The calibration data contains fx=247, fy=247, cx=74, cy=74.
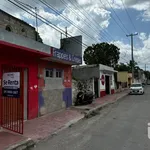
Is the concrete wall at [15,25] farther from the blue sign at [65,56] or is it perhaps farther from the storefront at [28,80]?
the storefront at [28,80]

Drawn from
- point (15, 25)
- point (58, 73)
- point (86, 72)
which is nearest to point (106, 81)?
point (86, 72)

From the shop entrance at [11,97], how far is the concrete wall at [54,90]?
292 cm

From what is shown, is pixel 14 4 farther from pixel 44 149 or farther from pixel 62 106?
pixel 62 106

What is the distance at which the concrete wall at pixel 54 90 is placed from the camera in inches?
543

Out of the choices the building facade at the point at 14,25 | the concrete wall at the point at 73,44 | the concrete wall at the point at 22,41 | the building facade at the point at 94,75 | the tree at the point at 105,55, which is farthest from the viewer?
the tree at the point at 105,55

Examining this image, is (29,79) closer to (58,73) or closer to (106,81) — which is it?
(58,73)

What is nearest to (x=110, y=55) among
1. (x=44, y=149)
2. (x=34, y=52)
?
(x=34, y=52)

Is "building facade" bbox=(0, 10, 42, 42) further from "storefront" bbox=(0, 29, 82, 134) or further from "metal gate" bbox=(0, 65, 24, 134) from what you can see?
"metal gate" bbox=(0, 65, 24, 134)

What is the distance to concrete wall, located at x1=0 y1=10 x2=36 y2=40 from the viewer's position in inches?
999

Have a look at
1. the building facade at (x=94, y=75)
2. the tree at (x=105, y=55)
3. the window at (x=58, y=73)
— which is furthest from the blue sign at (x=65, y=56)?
the tree at (x=105, y=55)

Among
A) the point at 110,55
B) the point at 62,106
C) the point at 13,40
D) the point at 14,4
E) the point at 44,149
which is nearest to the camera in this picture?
the point at 44,149

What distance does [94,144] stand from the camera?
7703 millimetres

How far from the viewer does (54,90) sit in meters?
15.3

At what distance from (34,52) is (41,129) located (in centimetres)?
349
